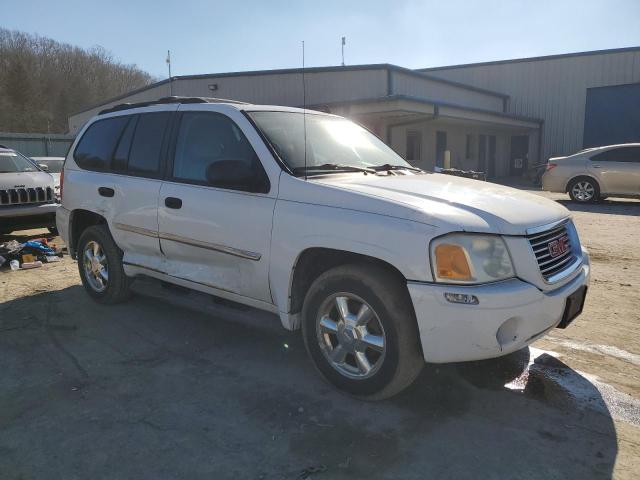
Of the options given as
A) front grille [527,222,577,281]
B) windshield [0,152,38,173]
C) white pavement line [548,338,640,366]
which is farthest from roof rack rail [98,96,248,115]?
windshield [0,152,38,173]

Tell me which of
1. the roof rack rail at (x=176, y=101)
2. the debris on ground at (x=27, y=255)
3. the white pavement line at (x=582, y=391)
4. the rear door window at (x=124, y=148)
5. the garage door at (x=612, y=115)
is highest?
the garage door at (x=612, y=115)

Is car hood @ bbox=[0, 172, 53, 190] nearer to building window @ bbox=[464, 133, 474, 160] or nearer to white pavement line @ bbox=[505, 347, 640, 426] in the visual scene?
white pavement line @ bbox=[505, 347, 640, 426]

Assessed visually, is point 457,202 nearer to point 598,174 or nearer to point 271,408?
point 271,408

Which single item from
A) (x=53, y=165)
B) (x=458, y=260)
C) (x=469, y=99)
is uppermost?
(x=469, y=99)

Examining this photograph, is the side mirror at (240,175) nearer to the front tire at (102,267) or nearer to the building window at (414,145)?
the front tire at (102,267)

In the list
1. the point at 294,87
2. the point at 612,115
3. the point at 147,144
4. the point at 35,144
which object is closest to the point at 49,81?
the point at 35,144

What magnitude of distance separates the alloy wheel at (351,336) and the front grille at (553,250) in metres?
1.01

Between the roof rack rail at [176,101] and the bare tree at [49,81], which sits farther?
the bare tree at [49,81]

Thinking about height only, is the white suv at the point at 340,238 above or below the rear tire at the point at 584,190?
above

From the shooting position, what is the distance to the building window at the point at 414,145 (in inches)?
902

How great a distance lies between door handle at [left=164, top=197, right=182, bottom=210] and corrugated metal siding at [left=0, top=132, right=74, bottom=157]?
94.9 ft

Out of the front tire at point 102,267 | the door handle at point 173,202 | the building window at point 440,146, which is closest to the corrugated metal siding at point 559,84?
the building window at point 440,146

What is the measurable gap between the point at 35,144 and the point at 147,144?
3024 cm

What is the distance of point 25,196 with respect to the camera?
8.28 metres
